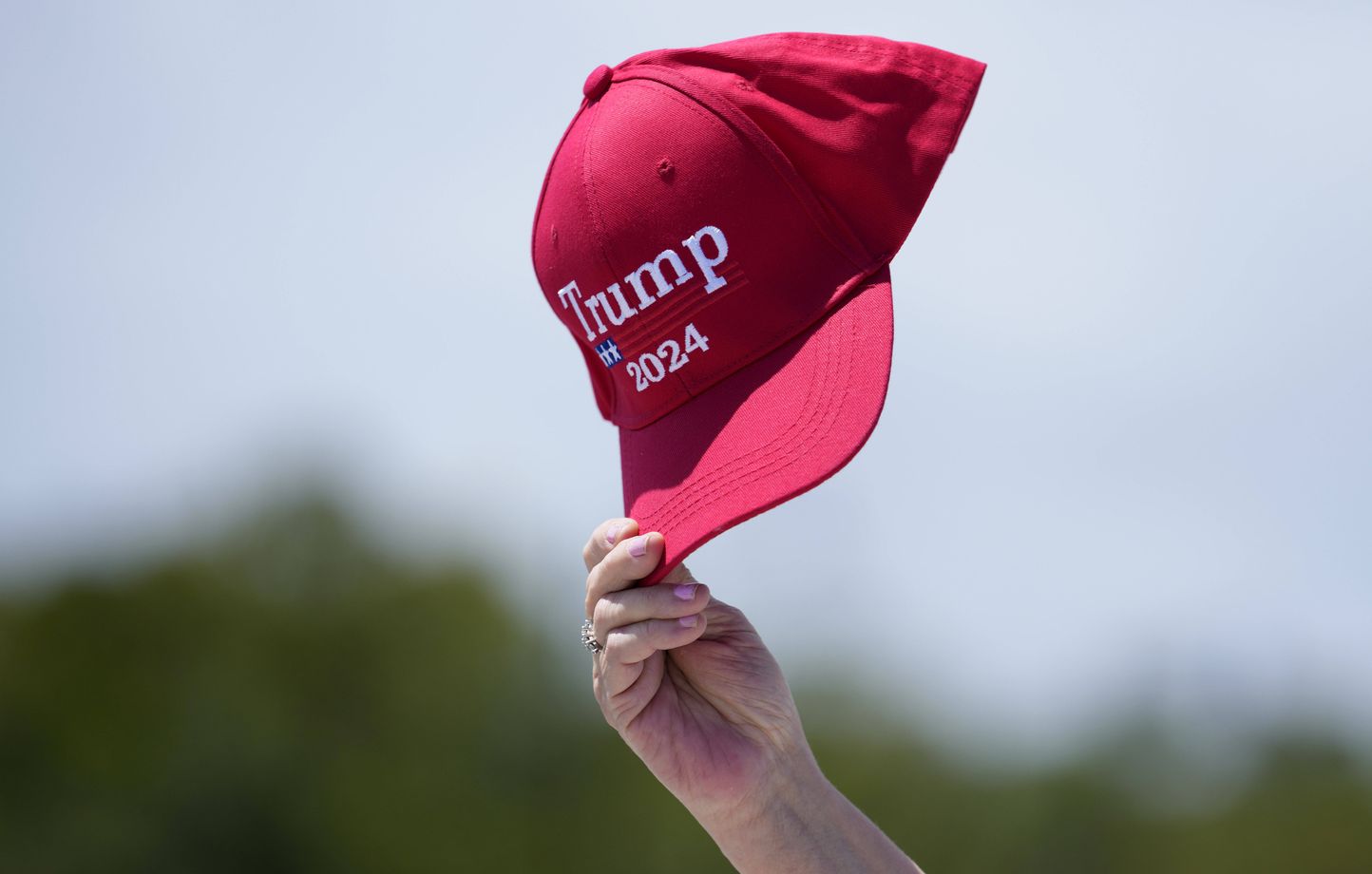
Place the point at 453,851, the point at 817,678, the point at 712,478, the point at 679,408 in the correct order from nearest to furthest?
the point at 712,478 < the point at 679,408 < the point at 453,851 < the point at 817,678

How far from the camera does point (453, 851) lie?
16047mm

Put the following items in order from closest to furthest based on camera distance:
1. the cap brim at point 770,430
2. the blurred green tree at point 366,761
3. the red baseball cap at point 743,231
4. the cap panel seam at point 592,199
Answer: the cap brim at point 770,430
the red baseball cap at point 743,231
the cap panel seam at point 592,199
the blurred green tree at point 366,761

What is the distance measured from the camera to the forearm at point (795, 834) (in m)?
2.54

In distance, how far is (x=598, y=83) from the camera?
2.51 m

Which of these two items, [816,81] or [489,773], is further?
[489,773]

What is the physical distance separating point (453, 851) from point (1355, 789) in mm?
12509

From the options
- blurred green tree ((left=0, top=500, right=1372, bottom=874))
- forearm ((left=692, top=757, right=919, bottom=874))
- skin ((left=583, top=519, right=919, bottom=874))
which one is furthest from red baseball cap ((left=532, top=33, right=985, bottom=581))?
blurred green tree ((left=0, top=500, right=1372, bottom=874))

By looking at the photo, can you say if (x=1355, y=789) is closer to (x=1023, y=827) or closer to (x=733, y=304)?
(x=1023, y=827)

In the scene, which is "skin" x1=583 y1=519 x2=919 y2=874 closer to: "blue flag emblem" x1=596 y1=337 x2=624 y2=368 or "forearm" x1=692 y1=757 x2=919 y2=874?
"forearm" x1=692 y1=757 x2=919 y2=874

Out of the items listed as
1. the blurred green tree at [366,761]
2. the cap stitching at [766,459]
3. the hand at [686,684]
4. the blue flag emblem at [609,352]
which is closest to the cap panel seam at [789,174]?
the cap stitching at [766,459]

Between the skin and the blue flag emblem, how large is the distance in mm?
336

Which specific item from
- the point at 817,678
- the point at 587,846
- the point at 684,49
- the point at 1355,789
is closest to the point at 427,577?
the point at 587,846

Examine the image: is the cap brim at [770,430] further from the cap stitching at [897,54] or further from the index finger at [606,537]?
the cap stitching at [897,54]

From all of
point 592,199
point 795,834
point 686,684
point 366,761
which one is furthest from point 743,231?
point 366,761
